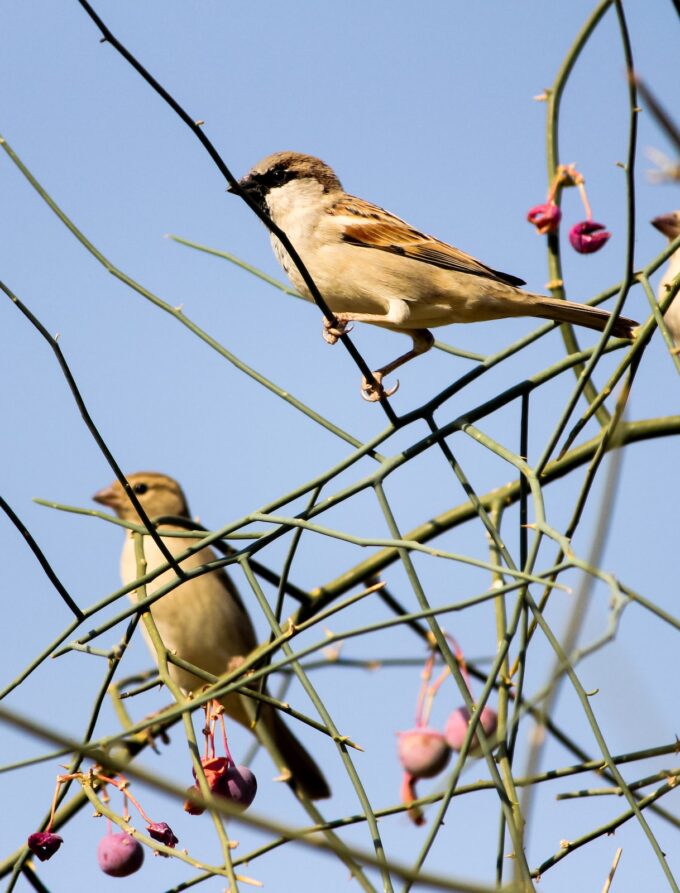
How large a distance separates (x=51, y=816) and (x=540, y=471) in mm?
1246

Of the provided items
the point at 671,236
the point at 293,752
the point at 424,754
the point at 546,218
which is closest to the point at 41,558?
the point at 424,754

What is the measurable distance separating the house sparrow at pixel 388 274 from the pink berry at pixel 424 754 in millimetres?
1421

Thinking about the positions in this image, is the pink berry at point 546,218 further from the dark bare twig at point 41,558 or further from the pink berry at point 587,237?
the dark bare twig at point 41,558

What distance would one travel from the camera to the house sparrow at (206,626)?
5.94 meters

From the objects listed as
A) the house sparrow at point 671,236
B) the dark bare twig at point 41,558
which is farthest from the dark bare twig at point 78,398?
the house sparrow at point 671,236

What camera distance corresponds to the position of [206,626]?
21.0 feet

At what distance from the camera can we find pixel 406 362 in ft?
13.7

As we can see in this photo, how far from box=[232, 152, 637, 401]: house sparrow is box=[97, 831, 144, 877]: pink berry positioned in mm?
1758

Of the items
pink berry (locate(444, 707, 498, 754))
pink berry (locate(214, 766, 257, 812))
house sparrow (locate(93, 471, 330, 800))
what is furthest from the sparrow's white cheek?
pink berry (locate(214, 766, 257, 812))

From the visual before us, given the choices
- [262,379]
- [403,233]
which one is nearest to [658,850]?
[262,379]

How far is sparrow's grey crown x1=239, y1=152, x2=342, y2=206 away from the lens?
15.5 ft

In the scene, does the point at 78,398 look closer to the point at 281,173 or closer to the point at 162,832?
the point at 162,832

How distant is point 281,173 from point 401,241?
648mm

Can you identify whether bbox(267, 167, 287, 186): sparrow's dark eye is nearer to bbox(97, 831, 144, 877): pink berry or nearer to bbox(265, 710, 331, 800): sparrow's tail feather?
bbox(265, 710, 331, 800): sparrow's tail feather
